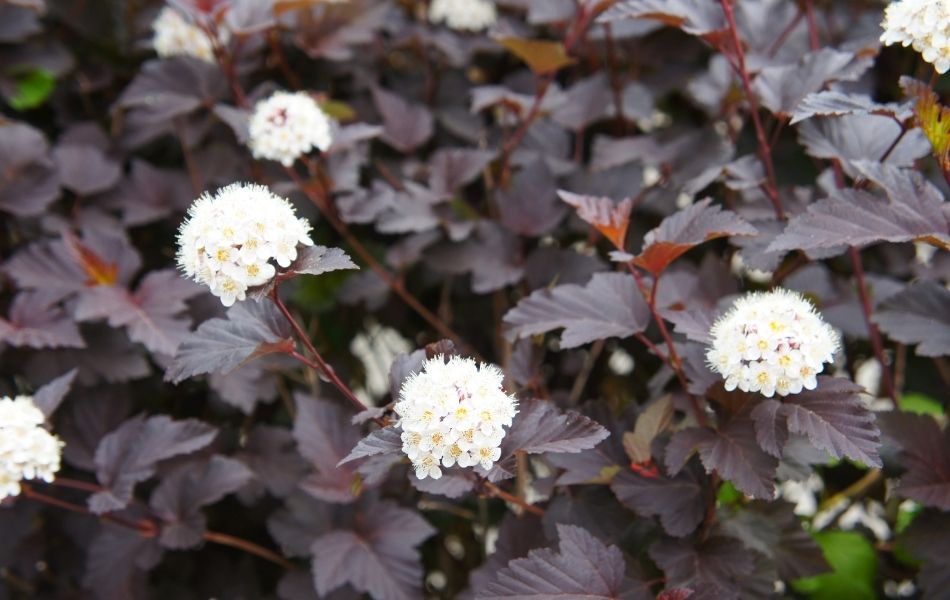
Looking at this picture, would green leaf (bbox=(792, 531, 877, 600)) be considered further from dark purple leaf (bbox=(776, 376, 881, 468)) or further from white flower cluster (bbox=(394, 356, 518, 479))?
white flower cluster (bbox=(394, 356, 518, 479))

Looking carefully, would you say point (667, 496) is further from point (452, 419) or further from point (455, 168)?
point (455, 168)

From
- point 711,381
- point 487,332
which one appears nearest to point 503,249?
point 487,332

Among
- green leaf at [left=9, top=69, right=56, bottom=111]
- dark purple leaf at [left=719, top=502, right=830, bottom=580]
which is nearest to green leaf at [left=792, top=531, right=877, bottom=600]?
dark purple leaf at [left=719, top=502, right=830, bottom=580]

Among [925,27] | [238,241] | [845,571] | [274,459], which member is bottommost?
[845,571]

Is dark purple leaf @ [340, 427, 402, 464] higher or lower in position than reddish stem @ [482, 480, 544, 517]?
higher

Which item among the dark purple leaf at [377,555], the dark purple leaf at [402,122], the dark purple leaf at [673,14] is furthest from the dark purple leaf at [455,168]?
the dark purple leaf at [377,555]

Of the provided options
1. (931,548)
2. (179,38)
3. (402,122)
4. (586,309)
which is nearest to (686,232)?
(586,309)

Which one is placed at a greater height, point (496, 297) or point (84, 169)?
point (84, 169)
